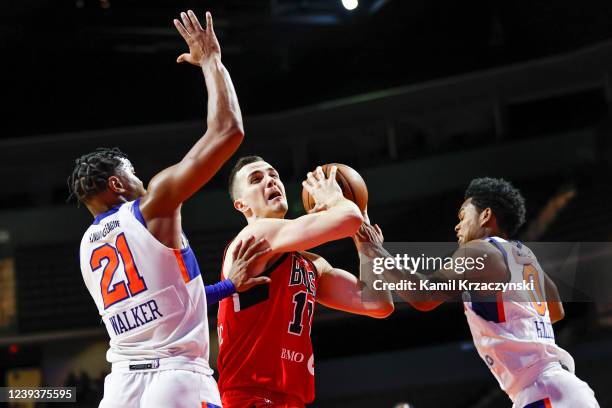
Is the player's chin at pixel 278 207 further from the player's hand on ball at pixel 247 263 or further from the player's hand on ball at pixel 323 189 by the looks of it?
the player's hand on ball at pixel 247 263

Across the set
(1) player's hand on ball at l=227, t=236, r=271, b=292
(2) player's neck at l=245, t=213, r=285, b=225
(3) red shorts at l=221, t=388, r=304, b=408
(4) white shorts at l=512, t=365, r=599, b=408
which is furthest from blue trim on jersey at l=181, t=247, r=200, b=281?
(4) white shorts at l=512, t=365, r=599, b=408

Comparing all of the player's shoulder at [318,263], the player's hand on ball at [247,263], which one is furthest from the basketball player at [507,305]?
the player's hand on ball at [247,263]

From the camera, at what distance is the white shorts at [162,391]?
133 inches

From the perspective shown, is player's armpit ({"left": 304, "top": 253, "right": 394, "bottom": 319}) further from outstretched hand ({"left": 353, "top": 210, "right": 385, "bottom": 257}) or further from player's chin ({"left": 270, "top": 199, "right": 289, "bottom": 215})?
player's chin ({"left": 270, "top": 199, "right": 289, "bottom": 215})

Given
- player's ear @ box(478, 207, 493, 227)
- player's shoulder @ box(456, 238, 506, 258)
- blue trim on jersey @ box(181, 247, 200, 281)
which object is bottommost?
blue trim on jersey @ box(181, 247, 200, 281)

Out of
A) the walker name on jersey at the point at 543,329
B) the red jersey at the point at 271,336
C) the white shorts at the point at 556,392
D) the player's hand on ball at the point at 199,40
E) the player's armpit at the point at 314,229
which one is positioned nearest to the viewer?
the player's hand on ball at the point at 199,40

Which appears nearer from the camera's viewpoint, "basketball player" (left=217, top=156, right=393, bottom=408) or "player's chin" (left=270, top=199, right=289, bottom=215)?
"basketball player" (left=217, top=156, right=393, bottom=408)

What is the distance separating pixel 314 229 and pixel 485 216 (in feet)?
4.43

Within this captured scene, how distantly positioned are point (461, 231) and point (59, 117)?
11514 mm

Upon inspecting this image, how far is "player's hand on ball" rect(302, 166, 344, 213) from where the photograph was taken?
4203mm

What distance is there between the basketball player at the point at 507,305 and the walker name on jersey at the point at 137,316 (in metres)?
1.65

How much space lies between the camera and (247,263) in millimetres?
4180

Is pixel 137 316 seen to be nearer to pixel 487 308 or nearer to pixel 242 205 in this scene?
pixel 242 205

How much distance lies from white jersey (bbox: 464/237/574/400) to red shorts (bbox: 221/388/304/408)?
3.84 feet
